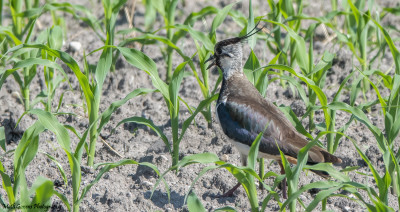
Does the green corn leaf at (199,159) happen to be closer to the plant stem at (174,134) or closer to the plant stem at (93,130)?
the plant stem at (174,134)

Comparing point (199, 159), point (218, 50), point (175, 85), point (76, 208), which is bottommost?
point (76, 208)

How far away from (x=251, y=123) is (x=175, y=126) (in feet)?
1.93

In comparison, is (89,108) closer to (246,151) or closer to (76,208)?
(76,208)

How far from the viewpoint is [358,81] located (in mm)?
5316

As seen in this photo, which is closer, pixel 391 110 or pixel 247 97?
pixel 391 110

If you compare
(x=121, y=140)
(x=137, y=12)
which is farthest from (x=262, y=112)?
(x=137, y=12)

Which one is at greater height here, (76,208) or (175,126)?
(175,126)

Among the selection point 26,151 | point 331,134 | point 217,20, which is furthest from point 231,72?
point 26,151

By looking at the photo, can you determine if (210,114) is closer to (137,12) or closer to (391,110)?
(391,110)

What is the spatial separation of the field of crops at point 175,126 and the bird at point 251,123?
103mm

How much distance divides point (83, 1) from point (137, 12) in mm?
755

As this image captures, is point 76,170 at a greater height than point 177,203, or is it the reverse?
point 76,170

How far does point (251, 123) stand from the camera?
Answer: 5.11 meters

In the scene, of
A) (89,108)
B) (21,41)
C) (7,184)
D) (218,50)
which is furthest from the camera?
(21,41)
